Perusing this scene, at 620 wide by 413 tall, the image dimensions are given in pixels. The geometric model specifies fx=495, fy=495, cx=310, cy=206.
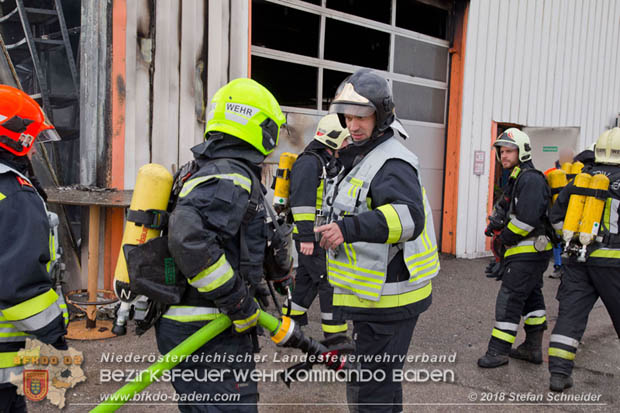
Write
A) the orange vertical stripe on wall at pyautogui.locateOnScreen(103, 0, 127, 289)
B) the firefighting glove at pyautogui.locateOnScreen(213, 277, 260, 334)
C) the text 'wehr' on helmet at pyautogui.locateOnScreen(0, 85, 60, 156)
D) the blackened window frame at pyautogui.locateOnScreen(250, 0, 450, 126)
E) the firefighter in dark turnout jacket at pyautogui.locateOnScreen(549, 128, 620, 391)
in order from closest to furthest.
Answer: the firefighting glove at pyautogui.locateOnScreen(213, 277, 260, 334)
the text 'wehr' on helmet at pyautogui.locateOnScreen(0, 85, 60, 156)
the firefighter in dark turnout jacket at pyautogui.locateOnScreen(549, 128, 620, 391)
the orange vertical stripe on wall at pyautogui.locateOnScreen(103, 0, 127, 289)
the blackened window frame at pyautogui.locateOnScreen(250, 0, 450, 126)

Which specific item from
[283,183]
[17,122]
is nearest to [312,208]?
[283,183]

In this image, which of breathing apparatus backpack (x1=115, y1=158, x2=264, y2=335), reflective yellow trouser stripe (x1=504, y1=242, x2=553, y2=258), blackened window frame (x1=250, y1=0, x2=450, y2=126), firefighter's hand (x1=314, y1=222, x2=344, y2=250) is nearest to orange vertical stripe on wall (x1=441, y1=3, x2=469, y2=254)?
blackened window frame (x1=250, y1=0, x2=450, y2=126)

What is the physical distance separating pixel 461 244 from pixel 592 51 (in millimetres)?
5877

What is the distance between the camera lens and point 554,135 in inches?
424

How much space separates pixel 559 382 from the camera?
410cm

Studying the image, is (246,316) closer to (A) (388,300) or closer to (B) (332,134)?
(A) (388,300)

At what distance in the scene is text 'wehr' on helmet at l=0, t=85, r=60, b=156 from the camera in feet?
7.61

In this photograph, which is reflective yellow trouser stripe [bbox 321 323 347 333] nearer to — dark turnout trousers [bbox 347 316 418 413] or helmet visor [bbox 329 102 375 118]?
dark turnout trousers [bbox 347 316 418 413]

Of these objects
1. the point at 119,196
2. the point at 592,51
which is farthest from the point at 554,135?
the point at 119,196

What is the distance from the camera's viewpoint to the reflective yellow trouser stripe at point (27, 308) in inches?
82.5

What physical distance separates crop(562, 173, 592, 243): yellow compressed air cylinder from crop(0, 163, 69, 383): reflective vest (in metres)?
3.82

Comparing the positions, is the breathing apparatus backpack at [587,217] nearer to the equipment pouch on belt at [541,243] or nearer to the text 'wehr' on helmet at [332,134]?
the equipment pouch on belt at [541,243]

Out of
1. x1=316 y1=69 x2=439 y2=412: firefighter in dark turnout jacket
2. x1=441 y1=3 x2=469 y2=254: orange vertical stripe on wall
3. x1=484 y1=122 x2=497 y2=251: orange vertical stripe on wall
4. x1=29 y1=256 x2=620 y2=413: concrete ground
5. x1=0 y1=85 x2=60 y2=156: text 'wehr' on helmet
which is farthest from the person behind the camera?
x1=484 y1=122 x2=497 y2=251: orange vertical stripe on wall

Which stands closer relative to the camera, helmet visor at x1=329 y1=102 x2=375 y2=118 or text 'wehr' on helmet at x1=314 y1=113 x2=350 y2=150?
helmet visor at x1=329 y1=102 x2=375 y2=118
